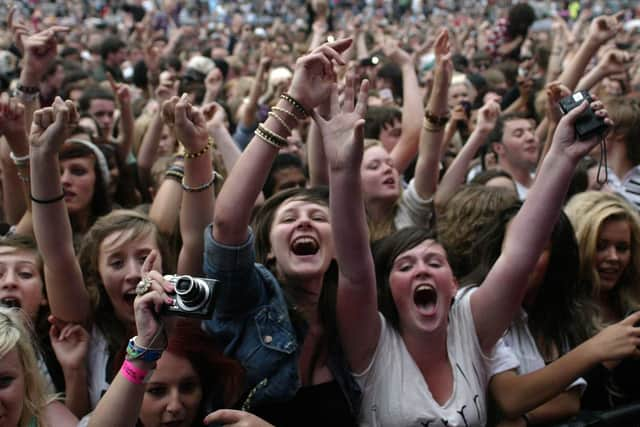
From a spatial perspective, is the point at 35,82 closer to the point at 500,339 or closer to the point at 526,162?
the point at 500,339

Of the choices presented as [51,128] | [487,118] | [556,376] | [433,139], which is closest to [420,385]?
[556,376]

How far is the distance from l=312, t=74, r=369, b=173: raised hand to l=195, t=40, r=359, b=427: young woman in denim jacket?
61mm

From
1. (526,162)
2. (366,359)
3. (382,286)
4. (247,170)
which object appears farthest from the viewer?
(526,162)

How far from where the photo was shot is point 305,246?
267cm

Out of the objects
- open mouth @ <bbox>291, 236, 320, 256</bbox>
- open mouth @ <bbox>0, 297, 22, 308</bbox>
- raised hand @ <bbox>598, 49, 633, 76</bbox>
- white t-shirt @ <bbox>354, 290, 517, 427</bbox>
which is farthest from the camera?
raised hand @ <bbox>598, 49, 633, 76</bbox>

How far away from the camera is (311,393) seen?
2.43 metres

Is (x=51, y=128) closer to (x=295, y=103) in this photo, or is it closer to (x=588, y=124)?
(x=295, y=103)

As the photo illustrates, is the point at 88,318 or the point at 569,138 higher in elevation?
the point at 569,138

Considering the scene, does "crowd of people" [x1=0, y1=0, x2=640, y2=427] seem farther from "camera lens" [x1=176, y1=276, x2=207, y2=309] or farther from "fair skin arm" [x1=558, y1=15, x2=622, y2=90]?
"fair skin arm" [x1=558, y1=15, x2=622, y2=90]

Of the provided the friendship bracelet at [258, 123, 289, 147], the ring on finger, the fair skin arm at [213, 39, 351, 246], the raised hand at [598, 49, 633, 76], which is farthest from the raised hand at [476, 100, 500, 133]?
the ring on finger

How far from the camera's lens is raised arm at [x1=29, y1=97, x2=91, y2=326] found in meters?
2.59

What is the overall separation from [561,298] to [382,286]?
73cm

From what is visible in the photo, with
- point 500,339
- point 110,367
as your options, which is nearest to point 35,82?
point 110,367

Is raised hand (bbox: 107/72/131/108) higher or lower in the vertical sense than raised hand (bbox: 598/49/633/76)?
lower
